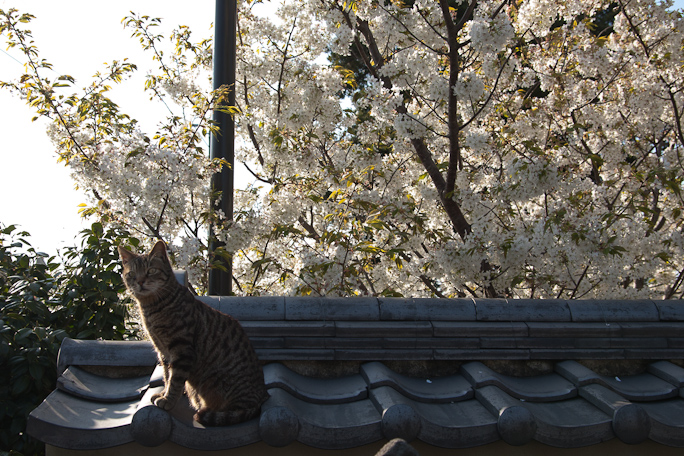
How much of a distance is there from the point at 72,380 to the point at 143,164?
2.40 meters

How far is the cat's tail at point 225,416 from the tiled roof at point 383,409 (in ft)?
0.11

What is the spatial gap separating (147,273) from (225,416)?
676mm

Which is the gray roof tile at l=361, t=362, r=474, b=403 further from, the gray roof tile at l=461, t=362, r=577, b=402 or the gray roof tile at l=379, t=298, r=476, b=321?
the gray roof tile at l=379, t=298, r=476, b=321

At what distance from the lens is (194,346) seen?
212cm

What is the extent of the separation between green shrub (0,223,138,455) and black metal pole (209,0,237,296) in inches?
31.5

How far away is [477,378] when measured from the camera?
2.26 m

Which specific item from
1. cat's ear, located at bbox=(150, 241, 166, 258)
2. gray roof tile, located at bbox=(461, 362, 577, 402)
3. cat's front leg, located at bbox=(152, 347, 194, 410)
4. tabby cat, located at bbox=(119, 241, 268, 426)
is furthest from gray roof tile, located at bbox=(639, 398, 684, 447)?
cat's ear, located at bbox=(150, 241, 166, 258)

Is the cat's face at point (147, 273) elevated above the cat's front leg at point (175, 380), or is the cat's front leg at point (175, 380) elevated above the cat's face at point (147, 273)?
the cat's face at point (147, 273)

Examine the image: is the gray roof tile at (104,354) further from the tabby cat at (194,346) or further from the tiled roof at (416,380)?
the tabby cat at (194,346)

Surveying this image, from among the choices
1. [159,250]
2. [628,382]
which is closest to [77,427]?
[159,250]

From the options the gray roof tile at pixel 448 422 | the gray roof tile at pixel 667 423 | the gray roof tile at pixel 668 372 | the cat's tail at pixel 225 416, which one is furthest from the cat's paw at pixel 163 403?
the gray roof tile at pixel 668 372

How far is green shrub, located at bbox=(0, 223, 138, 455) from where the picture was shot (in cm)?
284

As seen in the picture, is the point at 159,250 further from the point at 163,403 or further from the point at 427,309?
the point at 427,309

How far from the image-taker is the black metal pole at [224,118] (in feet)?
14.1
